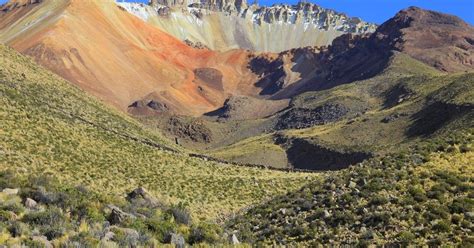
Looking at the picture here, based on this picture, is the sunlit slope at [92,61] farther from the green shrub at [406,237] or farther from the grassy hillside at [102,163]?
the green shrub at [406,237]

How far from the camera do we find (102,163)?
41.0 meters

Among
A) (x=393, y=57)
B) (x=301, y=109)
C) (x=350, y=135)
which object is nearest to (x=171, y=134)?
(x=301, y=109)

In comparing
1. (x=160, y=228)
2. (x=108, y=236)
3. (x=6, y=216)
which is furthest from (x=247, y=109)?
(x=108, y=236)

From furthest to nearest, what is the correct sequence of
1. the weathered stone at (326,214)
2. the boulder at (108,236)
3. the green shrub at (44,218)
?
the weathered stone at (326,214)
the green shrub at (44,218)
the boulder at (108,236)

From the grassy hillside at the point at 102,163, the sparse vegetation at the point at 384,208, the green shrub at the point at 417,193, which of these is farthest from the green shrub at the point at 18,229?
the green shrub at the point at 417,193

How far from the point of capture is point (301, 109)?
13762cm

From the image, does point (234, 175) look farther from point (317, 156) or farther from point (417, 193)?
point (317, 156)

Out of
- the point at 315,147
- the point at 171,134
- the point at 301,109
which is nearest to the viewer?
the point at 315,147

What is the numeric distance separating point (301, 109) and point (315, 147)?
45.5 m

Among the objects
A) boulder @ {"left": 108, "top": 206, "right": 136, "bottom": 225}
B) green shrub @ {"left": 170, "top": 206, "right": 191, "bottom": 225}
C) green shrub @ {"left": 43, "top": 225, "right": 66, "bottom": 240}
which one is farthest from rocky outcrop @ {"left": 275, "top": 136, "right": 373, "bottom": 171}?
green shrub @ {"left": 43, "top": 225, "right": 66, "bottom": 240}

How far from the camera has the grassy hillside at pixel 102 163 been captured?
3578 cm

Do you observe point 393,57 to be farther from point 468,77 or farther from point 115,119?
point 115,119

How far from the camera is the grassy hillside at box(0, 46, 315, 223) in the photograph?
35.8 m

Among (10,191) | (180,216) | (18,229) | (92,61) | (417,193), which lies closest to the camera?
(18,229)
